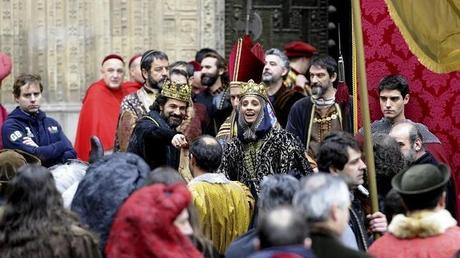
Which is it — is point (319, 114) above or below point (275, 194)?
above

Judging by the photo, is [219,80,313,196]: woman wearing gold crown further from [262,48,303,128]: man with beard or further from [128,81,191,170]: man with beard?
[262,48,303,128]: man with beard

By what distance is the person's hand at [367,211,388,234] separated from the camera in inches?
362

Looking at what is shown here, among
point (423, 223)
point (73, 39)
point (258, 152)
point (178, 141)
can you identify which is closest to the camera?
point (423, 223)

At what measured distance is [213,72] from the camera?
14.7m

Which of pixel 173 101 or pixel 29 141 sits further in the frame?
pixel 29 141

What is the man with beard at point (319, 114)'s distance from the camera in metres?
12.7

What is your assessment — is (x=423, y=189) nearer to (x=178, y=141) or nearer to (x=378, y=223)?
(x=378, y=223)

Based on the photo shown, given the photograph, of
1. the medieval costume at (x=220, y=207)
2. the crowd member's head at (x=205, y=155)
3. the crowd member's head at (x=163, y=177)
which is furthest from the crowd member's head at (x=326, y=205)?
the crowd member's head at (x=205, y=155)

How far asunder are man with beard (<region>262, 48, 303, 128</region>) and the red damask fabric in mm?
1176

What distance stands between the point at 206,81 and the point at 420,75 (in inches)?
110

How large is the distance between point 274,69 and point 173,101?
1852mm

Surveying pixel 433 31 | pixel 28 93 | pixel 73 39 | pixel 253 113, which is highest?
pixel 433 31

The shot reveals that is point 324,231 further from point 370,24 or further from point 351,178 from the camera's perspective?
point 370,24

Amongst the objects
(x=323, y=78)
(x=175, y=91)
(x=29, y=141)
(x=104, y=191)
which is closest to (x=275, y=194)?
(x=104, y=191)
